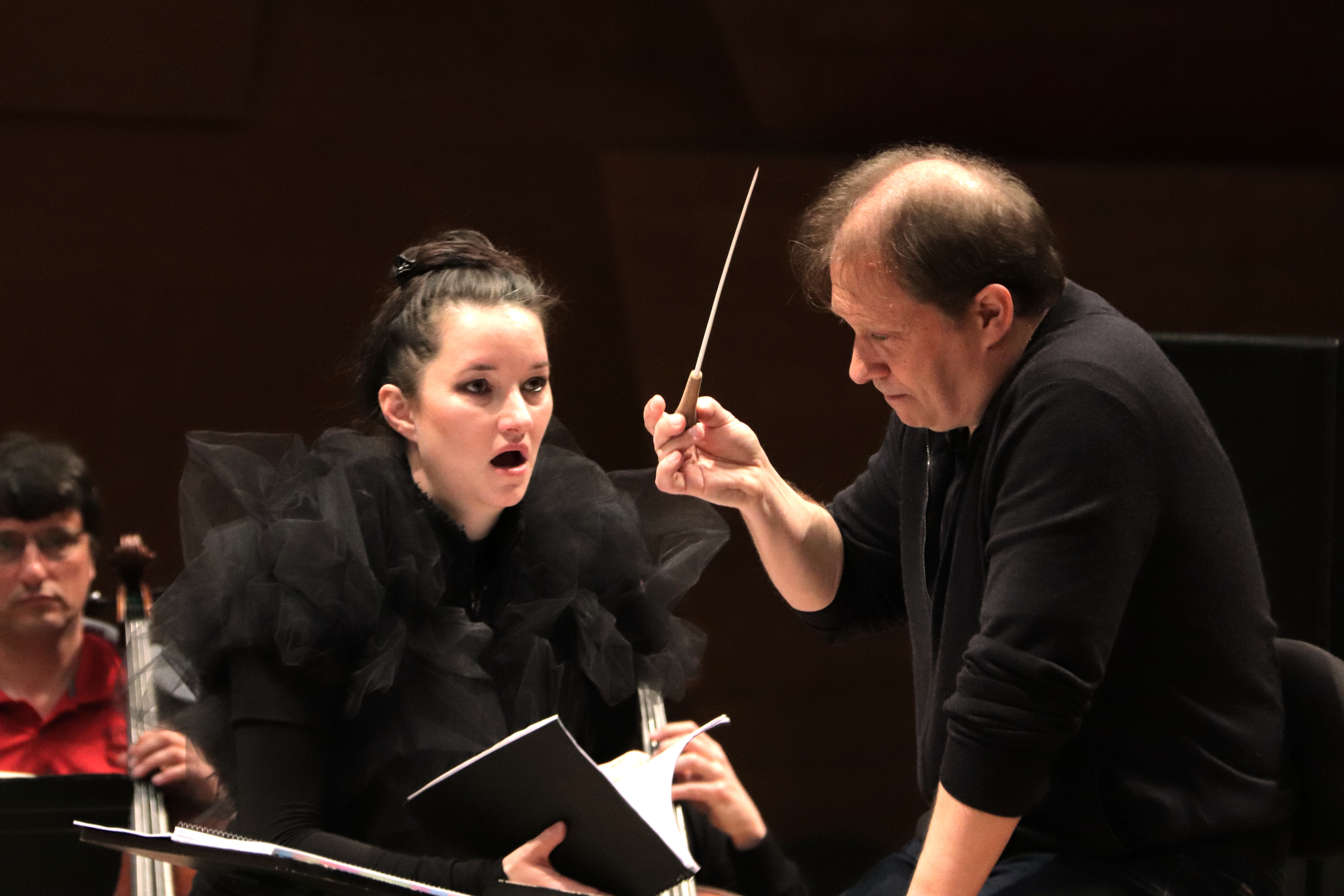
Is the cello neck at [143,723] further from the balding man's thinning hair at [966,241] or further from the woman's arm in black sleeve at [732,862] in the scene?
the balding man's thinning hair at [966,241]

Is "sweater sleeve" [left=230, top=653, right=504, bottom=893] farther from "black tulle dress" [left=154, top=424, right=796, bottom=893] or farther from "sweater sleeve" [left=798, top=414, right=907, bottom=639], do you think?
"sweater sleeve" [left=798, top=414, right=907, bottom=639]

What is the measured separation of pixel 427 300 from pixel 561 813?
73 cm

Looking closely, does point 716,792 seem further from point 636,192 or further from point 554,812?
point 636,192

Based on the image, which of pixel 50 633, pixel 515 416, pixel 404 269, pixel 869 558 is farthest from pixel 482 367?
pixel 50 633

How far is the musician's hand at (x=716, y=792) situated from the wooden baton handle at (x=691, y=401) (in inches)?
22.4

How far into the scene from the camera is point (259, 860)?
1159mm

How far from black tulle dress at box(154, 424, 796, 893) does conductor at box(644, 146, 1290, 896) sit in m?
0.51

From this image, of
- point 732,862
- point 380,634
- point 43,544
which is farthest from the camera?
point 43,544

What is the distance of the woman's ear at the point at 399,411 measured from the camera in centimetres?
179

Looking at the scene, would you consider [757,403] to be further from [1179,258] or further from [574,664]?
[574,664]

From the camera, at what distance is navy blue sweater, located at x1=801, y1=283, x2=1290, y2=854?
116cm

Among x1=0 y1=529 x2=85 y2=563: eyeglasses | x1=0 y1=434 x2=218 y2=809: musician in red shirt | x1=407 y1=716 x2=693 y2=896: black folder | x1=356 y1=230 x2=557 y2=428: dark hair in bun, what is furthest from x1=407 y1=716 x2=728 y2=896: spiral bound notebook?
x1=0 y1=529 x2=85 y2=563: eyeglasses

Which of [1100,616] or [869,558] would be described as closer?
[1100,616]

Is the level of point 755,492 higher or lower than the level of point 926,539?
higher
